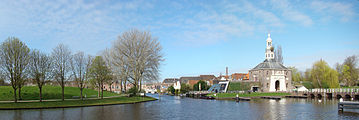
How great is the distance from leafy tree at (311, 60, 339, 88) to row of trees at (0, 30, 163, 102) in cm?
5227

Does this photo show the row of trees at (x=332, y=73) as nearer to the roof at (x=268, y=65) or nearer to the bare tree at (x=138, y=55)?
the roof at (x=268, y=65)

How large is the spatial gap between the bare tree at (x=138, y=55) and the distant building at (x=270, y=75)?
143 ft

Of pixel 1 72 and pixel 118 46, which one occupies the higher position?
pixel 118 46

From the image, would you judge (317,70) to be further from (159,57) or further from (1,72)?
(1,72)

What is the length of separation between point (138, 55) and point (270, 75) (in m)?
49.1

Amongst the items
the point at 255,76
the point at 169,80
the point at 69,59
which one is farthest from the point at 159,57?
the point at 169,80

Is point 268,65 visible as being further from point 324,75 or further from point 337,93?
point 337,93

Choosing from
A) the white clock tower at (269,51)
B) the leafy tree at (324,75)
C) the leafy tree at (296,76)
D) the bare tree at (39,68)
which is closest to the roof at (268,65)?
the white clock tower at (269,51)

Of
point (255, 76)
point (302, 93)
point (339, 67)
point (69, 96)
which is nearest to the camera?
point (69, 96)

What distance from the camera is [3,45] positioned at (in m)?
37.5

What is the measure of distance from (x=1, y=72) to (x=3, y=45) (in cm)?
364

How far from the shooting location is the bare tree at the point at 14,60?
37312 millimetres

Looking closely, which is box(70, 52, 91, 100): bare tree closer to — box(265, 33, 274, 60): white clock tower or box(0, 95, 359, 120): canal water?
box(0, 95, 359, 120): canal water

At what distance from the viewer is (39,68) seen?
40906mm
